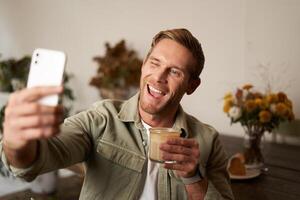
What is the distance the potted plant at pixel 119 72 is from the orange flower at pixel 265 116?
133cm

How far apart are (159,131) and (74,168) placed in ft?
3.78

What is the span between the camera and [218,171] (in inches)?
48.8

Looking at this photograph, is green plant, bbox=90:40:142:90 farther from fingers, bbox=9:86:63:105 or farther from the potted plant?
fingers, bbox=9:86:63:105

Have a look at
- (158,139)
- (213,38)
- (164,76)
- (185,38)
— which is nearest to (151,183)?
(158,139)

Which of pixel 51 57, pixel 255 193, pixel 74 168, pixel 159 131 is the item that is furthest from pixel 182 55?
pixel 74 168

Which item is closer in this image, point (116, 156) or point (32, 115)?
point (32, 115)

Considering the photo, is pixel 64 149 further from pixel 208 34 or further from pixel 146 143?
pixel 208 34

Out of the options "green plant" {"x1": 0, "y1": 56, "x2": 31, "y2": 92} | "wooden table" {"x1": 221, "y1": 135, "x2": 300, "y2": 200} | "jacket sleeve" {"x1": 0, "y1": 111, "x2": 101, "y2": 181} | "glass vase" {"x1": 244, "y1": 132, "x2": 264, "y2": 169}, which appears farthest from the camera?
"green plant" {"x1": 0, "y1": 56, "x2": 31, "y2": 92}

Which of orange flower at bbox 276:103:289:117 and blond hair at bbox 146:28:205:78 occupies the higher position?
blond hair at bbox 146:28:205:78

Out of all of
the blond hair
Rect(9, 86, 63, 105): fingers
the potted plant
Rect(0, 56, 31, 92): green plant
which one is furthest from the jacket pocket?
Rect(0, 56, 31, 92): green plant

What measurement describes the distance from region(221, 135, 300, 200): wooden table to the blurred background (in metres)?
0.22

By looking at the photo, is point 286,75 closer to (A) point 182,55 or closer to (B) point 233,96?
(B) point 233,96

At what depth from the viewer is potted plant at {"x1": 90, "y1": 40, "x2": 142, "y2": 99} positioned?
2.79 m

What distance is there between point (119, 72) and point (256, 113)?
→ 1345 millimetres
